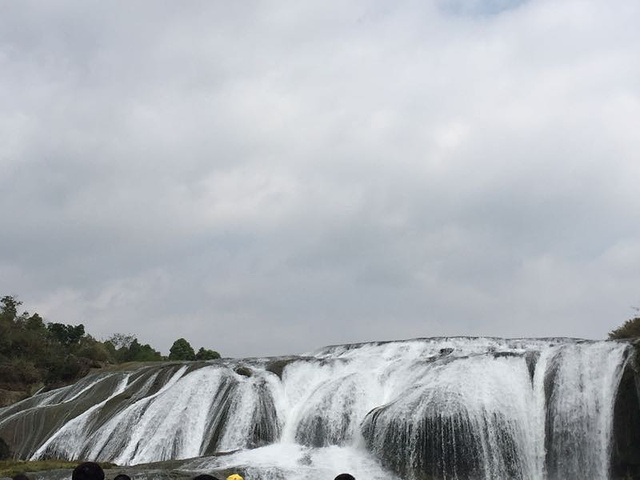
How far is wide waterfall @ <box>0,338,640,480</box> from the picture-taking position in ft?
70.7

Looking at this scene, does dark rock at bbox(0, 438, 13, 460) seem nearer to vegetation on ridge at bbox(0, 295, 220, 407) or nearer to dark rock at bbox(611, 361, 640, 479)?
vegetation on ridge at bbox(0, 295, 220, 407)

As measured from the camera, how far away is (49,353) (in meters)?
58.8

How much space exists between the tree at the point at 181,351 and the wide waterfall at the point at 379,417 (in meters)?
28.3

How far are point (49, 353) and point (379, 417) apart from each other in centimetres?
4241

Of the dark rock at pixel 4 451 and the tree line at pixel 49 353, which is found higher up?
the tree line at pixel 49 353

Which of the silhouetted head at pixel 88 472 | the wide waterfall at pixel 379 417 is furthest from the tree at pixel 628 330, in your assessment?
the silhouetted head at pixel 88 472

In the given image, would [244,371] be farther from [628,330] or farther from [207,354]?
[207,354]

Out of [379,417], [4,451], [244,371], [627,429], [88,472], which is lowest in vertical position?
[4,451]

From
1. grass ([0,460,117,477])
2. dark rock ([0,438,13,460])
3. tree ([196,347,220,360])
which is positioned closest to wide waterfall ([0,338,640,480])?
dark rock ([0,438,13,460])

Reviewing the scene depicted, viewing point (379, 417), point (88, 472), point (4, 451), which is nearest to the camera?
point (88, 472)

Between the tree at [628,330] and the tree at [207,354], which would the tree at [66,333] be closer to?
the tree at [207,354]

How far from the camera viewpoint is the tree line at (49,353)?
48.4 meters

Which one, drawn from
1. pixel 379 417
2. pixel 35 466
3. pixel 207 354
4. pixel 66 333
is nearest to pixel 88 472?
pixel 379 417

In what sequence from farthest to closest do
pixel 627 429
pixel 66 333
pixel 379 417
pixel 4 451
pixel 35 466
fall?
pixel 66 333, pixel 4 451, pixel 379 417, pixel 35 466, pixel 627 429
